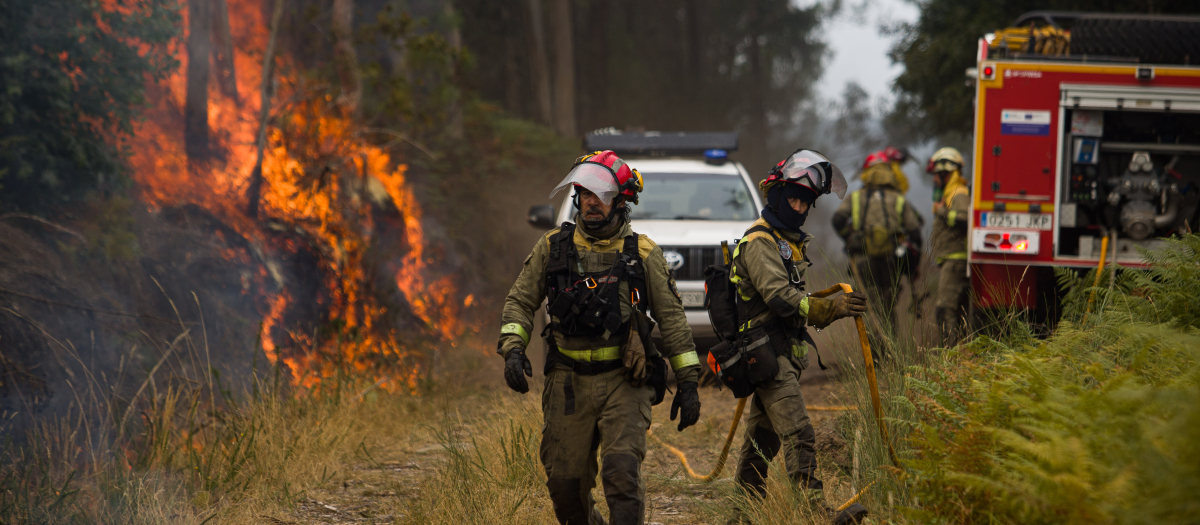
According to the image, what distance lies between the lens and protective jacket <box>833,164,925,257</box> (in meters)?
8.09

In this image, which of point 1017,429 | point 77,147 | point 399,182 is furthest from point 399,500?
point 399,182

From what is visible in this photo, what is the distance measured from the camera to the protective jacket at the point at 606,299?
153 inches

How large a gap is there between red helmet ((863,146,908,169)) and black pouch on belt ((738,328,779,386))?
4.66 metres

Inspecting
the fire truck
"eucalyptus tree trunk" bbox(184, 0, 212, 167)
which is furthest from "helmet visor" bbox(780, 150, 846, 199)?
"eucalyptus tree trunk" bbox(184, 0, 212, 167)

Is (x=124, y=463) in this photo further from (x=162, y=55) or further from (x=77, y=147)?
(x=162, y=55)

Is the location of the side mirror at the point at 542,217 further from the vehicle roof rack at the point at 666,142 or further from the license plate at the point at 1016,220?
the license plate at the point at 1016,220

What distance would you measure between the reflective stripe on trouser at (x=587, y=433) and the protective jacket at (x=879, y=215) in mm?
4765

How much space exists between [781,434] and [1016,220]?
157 inches

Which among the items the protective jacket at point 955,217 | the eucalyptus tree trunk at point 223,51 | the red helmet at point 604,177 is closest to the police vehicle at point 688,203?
the protective jacket at point 955,217

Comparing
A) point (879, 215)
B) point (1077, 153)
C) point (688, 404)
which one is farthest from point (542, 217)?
point (1077, 153)

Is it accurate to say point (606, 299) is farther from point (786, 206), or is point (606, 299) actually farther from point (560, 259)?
point (786, 206)

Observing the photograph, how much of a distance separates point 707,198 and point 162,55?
5.25 m

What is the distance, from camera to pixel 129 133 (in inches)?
295

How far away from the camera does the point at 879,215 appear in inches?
322
